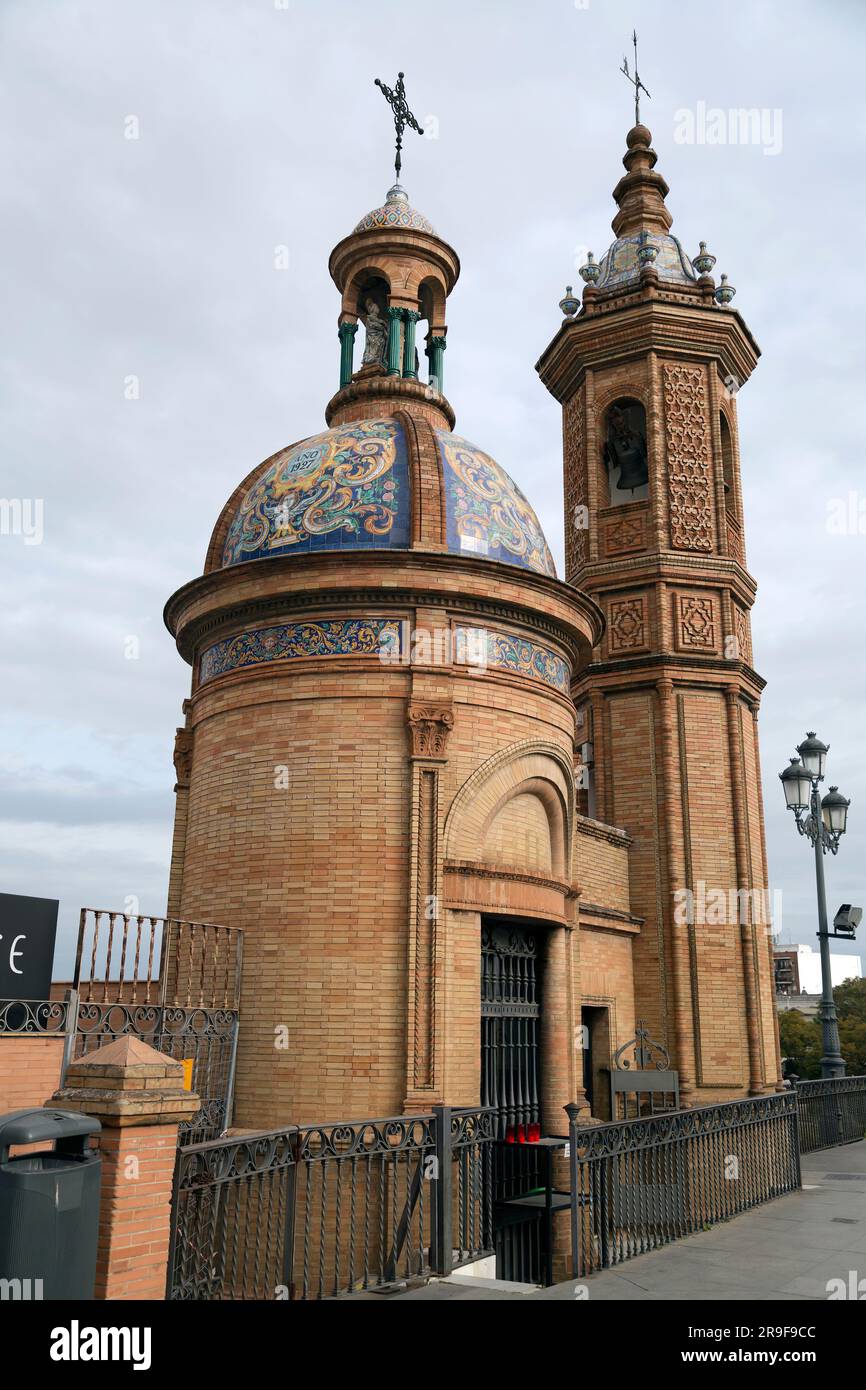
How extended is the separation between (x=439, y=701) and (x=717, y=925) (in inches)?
344

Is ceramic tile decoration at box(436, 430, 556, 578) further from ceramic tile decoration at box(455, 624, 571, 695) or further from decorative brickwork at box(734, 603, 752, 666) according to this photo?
decorative brickwork at box(734, 603, 752, 666)

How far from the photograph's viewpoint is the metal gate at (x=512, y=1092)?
1325 cm

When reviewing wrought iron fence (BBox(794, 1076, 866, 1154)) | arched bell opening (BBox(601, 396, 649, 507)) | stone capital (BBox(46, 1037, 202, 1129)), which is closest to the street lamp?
wrought iron fence (BBox(794, 1076, 866, 1154))

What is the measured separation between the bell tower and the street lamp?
3.55 ft

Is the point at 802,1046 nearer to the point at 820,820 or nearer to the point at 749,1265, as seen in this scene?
the point at 820,820

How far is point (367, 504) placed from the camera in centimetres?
1414

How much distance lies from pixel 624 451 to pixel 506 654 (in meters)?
10.0

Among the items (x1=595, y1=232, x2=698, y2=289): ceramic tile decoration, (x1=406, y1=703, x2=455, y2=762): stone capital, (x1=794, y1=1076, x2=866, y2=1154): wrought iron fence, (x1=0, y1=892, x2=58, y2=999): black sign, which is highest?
(x1=595, y1=232, x2=698, y2=289): ceramic tile decoration

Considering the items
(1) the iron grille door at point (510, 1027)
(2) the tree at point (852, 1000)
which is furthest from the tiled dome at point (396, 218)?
(2) the tree at point (852, 1000)

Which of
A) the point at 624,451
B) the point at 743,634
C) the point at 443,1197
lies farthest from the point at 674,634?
the point at 443,1197
